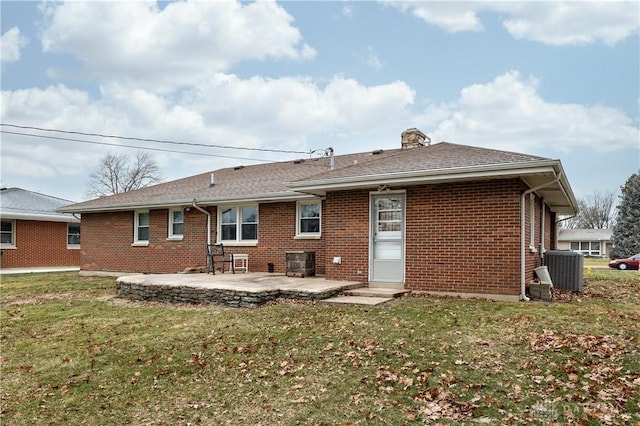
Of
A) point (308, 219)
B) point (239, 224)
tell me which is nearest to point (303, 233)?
point (308, 219)

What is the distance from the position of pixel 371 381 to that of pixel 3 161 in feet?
106

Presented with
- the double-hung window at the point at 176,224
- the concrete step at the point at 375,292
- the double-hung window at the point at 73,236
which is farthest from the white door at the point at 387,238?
the double-hung window at the point at 73,236

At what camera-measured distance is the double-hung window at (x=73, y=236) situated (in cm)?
2464

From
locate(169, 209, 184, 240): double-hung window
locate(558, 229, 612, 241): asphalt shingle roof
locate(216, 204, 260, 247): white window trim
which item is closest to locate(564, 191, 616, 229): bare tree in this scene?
locate(558, 229, 612, 241): asphalt shingle roof

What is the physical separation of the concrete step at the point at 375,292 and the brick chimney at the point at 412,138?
23.3ft

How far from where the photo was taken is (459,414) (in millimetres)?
4051

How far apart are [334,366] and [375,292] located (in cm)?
421

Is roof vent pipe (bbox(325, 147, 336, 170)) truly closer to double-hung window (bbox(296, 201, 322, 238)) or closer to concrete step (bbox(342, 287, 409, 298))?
double-hung window (bbox(296, 201, 322, 238))

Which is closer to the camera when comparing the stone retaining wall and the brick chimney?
the stone retaining wall

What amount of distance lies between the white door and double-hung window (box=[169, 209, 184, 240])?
7.91m

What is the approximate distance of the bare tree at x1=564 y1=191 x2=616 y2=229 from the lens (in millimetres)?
61094

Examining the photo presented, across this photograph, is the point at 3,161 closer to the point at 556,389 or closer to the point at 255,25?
the point at 255,25

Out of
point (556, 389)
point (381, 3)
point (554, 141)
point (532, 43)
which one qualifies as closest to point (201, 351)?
point (556, 389)

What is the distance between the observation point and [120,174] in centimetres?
4388
